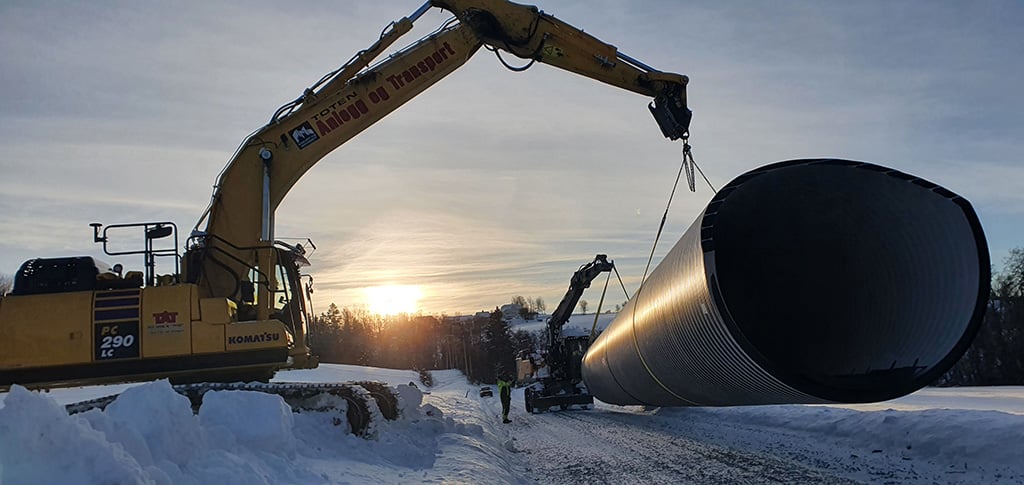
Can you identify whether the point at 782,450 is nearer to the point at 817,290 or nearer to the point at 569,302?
the point at 817,290

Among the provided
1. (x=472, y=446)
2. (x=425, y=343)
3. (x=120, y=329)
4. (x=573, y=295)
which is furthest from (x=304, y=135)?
(x=425, y=343)

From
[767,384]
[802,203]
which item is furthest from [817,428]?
[767,384]

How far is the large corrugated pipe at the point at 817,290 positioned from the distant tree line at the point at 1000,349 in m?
47.8

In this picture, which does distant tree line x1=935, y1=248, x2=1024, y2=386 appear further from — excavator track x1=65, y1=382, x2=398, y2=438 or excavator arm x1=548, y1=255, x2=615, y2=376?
excavator track x1=65, y1=382, x2=398, y2=438

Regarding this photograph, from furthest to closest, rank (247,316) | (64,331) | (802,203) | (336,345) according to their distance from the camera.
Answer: (336,345) → (247,316) → (64,331) → (802,203)

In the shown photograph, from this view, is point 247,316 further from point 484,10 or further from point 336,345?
point 336,345

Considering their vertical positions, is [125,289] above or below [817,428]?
above

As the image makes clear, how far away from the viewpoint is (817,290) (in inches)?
304

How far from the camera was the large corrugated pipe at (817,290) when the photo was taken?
5953 millimetres

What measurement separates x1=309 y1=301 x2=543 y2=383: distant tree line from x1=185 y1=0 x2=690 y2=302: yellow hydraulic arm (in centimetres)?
5531

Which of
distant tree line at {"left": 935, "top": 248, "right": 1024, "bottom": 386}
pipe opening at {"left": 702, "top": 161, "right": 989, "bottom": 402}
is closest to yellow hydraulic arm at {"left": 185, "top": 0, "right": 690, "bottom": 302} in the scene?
pipe opening at {"left": 702, "top": 161, "right": 989, "bottom": 402}

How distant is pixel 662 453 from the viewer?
11273mm

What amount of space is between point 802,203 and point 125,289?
8646mm

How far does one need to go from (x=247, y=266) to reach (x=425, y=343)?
110m
